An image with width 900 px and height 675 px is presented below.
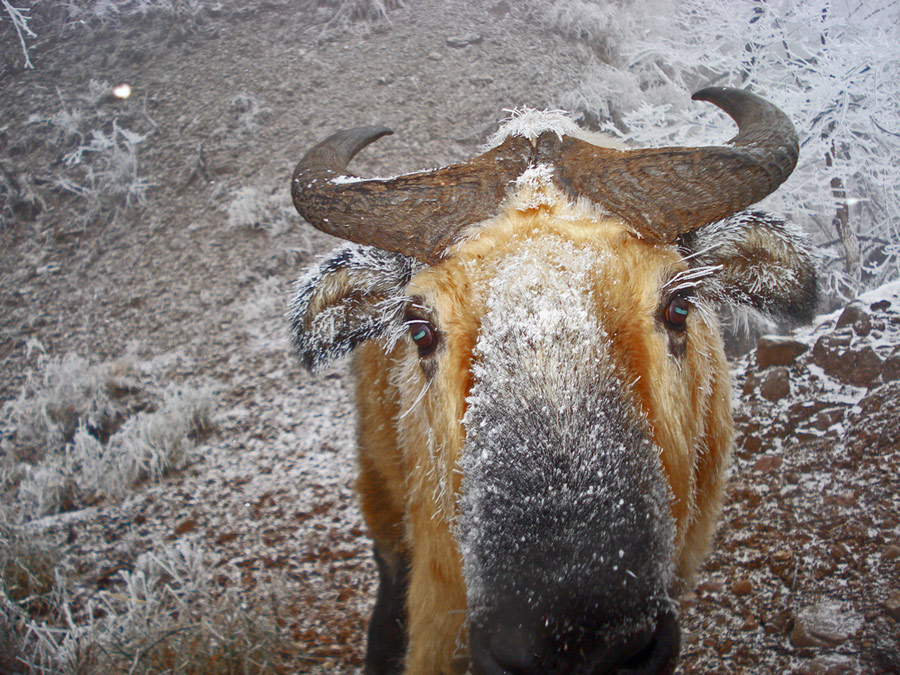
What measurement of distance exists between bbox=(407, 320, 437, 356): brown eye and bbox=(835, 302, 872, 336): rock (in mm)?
4125

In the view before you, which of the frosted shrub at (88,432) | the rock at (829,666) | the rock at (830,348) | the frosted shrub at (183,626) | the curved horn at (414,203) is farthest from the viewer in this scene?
the frosted shrub at (88,432)

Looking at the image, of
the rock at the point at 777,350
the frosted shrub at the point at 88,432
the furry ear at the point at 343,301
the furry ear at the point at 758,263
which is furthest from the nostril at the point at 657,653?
the frosted shrub at the point at 88,432

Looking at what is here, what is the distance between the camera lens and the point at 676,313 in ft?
5.78

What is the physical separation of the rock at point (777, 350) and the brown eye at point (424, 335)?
4.02m

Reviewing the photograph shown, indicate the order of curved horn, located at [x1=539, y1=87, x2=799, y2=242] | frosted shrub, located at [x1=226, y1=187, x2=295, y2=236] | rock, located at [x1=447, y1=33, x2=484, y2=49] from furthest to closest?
1. rock, located at [x1=447, y1=33, x2=484, y2=49]
2. frosted shrub, located at [x1=226, y1=187, x2=295, y2=236]
3. curved horn, located at [x1=539, y1=87, x2=799, y2=242]

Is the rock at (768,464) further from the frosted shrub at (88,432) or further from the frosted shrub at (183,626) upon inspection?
the frosted shrub at (88,432)

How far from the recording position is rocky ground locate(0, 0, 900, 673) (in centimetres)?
306

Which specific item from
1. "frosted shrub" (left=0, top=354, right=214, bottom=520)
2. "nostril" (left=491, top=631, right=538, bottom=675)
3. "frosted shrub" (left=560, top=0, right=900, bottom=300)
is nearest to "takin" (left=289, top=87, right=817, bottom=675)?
"nostril" (left=491, top=631, right=538, bottom=675)

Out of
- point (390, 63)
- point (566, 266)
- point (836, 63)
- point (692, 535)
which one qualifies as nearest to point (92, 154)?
point (390, 63)

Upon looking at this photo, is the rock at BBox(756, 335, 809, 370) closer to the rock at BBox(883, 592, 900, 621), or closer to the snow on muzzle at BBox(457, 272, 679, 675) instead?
the rock at BBox(883, 592, 900, 621)

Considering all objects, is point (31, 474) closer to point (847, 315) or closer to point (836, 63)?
point (847, 315)

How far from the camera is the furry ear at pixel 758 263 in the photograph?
2232 millimetres

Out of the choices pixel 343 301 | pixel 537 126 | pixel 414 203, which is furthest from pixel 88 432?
pixel 537 126

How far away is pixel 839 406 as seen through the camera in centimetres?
378
